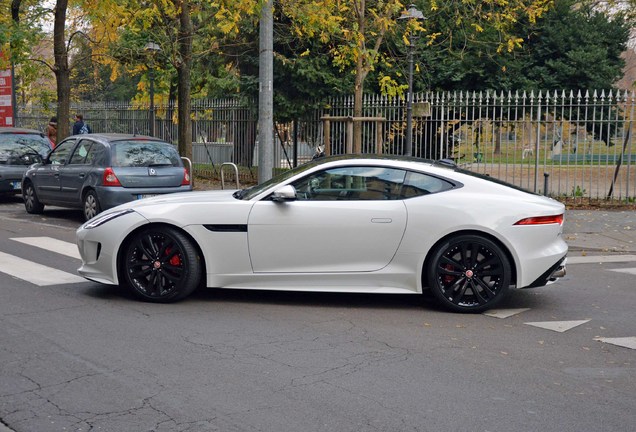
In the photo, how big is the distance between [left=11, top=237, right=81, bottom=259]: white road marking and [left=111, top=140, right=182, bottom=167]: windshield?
6.49ft

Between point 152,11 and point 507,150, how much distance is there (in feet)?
29.0

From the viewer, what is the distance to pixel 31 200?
16016 millimetres

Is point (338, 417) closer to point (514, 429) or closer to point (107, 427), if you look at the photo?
point (514, 429)

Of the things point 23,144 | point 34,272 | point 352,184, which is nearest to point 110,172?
point 34,272

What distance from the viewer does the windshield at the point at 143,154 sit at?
13.8 m

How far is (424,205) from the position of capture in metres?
7.71

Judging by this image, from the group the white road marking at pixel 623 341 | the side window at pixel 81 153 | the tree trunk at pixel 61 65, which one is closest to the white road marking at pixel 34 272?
the side window at pixel 81 153

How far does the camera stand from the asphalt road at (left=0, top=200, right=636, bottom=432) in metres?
4.89

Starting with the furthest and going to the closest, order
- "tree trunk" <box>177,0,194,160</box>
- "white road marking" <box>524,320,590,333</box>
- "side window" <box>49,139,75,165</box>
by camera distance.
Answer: "tree trunk" <box>177,0,194,160</box>, "side window" <box>49,139,75,165</box>, "white road marking" <box>524,320,590,333</box>

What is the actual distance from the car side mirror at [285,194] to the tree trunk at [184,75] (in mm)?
12649

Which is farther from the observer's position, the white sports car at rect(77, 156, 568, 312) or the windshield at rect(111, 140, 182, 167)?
the windshield at rect(111, 140, 182, 167)

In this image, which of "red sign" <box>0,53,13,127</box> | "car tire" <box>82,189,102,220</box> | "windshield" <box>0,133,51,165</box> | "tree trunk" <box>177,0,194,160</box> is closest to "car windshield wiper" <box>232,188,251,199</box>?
"car tire" <box>82,189,102,220</box>

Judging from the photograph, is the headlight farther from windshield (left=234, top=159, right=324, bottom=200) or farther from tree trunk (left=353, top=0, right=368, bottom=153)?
tree trunk (left=353, top=0, right=368, bottom=153)

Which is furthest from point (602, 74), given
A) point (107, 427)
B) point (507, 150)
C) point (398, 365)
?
point (107, 427)
